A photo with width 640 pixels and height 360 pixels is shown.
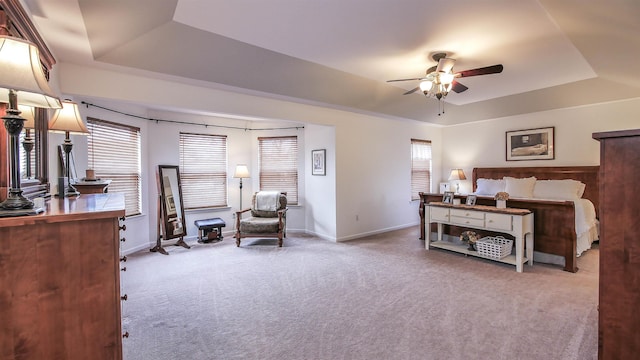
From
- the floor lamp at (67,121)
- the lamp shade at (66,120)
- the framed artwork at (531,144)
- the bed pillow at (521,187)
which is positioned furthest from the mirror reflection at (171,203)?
the framed artwork at (531,144)

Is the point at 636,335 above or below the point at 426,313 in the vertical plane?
above

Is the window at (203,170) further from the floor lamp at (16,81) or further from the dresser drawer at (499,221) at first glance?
the dresser drawer at (499,221)

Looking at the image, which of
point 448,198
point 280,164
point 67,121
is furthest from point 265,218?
point 67,121

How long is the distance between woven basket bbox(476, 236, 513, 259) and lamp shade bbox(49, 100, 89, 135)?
4.70 metres

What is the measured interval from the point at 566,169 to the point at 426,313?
4632 millimetres

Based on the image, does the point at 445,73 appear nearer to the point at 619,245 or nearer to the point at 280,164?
the point at 619,245

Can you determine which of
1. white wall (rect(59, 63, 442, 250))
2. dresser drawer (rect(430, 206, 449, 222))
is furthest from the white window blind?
dresser drawer (rect(430, 206, 449, 222))

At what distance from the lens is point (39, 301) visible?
119cm

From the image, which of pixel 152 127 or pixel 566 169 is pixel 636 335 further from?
pixel 152 127

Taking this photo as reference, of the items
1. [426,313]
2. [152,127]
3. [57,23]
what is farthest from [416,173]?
[57,23]

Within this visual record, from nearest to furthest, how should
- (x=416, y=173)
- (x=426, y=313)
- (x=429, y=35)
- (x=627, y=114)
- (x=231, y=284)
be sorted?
(x=426, y=313) → (x=429, y=35) → (x=231, y=284) → (x=627, y=114) → (x=416, y=173)

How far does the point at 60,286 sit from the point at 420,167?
6.77m

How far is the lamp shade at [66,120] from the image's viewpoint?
2.17 metres

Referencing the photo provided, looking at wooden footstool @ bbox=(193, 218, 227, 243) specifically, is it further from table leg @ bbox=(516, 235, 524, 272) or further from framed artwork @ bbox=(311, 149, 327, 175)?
table leg @ bbox=(516, 235, 524, 272)
